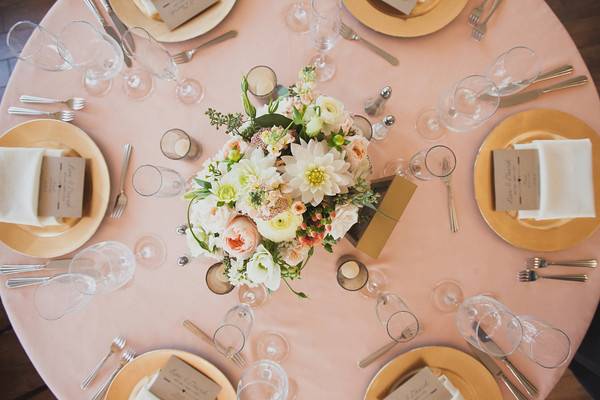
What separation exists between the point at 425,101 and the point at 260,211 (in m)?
0.93

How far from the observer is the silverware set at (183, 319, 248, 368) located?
1.57 meters

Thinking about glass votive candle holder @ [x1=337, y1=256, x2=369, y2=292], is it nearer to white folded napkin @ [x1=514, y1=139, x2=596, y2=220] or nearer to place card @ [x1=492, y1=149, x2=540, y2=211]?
place card @ [x1=492, y1=149, x2=540, y2=211]

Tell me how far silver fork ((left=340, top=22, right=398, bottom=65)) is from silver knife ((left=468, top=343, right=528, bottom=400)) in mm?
1138

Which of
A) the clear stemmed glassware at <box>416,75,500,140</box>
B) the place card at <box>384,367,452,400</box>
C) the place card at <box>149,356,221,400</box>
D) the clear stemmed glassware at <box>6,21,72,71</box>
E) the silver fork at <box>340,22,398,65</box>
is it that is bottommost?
the place card at <box>149,356,221,400</box>

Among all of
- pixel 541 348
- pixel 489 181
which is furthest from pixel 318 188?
pixel 541 348

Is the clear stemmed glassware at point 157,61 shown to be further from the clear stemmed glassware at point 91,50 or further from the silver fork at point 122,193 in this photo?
the silver fork at point 122,193

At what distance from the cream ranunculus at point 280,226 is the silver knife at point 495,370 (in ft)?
3.05

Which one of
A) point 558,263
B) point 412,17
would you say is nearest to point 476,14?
point 412,17

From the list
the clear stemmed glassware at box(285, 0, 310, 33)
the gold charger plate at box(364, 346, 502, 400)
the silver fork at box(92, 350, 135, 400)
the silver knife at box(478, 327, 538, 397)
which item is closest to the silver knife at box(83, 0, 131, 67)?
the clear stemmed glassware at box(285, 0, 310, 33)

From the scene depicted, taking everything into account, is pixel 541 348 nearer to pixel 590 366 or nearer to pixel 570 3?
pixel 590 366

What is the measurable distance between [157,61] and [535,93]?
4.81 ft

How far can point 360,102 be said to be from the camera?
1626 mm

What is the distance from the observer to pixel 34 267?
5.34ft

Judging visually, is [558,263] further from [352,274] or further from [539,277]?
[352,274]
